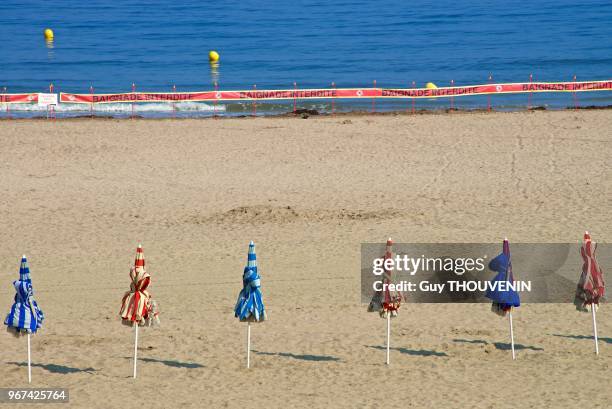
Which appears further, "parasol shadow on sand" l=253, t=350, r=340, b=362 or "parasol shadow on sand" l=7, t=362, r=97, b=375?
"parasol shadow on sand" l=253, t=350, r=340, b=362

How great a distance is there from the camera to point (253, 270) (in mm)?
13039

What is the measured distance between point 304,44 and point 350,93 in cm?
2437

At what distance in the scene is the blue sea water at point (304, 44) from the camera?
49.7 meters

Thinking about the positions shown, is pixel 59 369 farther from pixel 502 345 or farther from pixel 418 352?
pixel 502 345

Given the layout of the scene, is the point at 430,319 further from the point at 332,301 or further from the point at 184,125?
the point at 184,125

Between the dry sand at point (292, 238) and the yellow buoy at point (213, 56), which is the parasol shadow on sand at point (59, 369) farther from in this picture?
the yellow buoy at point (213, 56)

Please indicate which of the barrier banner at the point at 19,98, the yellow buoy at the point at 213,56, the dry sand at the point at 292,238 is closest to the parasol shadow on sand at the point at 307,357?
the dry sand at the point at 292,238

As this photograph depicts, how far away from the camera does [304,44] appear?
208 feet

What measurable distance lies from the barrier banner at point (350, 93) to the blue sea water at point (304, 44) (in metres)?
0.75

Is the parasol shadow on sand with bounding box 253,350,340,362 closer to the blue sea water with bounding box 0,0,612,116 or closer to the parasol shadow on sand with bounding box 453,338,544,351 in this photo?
the parasol shadow on sand with bounding box 453,338,544,351

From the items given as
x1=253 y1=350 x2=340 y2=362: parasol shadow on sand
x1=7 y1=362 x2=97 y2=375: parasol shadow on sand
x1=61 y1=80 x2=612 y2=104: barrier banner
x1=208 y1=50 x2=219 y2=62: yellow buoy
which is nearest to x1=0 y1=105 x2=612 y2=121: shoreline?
x1=61 y1=80 x2=612 y2=104: barrier banner

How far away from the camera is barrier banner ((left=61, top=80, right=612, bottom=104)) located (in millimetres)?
37688

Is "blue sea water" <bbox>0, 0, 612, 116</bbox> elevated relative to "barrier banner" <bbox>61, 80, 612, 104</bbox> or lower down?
elevated

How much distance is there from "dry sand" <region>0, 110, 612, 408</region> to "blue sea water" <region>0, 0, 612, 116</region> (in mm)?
9587
